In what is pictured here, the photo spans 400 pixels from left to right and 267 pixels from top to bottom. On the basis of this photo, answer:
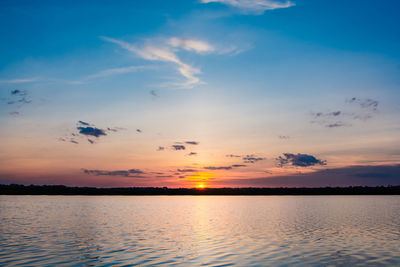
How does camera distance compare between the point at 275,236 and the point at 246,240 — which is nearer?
the point at 246,240

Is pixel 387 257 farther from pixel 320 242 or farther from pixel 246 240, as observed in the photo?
pixel 246 240

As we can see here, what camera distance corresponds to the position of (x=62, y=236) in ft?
133

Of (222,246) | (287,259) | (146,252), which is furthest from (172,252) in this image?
(287,259)

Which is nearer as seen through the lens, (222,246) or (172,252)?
(172,252)

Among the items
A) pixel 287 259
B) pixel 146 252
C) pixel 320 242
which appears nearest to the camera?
pixel 287 259

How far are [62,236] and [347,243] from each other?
97.2 feet

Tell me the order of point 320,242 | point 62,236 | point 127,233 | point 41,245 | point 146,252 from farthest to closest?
1. point 127,233
2. point 62,236
3. point 320,242
4. point 41,245
5. point 146,252

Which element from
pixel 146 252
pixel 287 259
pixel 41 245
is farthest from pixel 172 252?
pixel 41 245

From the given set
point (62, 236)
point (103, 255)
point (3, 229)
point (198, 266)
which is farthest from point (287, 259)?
point (3, 229)

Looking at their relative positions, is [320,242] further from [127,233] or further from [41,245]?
[41,245]

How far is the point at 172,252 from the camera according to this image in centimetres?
3117

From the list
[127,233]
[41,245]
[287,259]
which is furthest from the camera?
[127,233]

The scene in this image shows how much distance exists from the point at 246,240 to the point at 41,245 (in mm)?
19587

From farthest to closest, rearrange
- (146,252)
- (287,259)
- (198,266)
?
(146,252) < (287,259) < (198,266)
